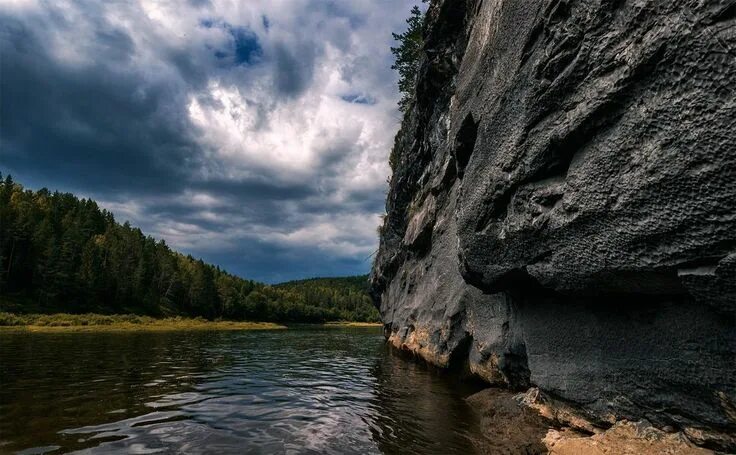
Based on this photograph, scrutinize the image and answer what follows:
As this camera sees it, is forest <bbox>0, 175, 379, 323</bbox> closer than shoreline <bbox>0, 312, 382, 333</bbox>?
No

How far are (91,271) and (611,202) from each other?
368 feet

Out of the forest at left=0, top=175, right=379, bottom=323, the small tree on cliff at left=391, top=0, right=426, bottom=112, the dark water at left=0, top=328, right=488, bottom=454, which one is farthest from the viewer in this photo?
the forest at left=0, top=175, right=379, bottom=323

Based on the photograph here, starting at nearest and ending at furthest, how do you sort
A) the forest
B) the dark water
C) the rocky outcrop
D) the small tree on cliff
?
the rocky outcrop → the dark water → the small tree on cliff → the forest

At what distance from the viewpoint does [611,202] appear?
27.0ft

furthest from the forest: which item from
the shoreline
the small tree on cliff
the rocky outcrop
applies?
the rocky outcrop

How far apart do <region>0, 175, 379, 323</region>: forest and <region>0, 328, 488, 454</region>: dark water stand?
254ft

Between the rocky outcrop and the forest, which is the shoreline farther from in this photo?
the rocky outcrop

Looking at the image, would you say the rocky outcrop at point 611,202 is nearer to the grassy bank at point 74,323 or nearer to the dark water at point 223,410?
the dark water at point 223,410

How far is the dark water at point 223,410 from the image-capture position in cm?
1065

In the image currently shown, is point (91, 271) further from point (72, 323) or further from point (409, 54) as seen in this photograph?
point (409, 54)

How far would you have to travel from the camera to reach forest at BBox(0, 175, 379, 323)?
→ 8894 centimetres

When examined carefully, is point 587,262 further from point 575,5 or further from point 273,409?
point 273,409

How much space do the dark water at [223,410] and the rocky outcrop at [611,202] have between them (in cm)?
444

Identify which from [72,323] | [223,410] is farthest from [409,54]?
[72,323]
